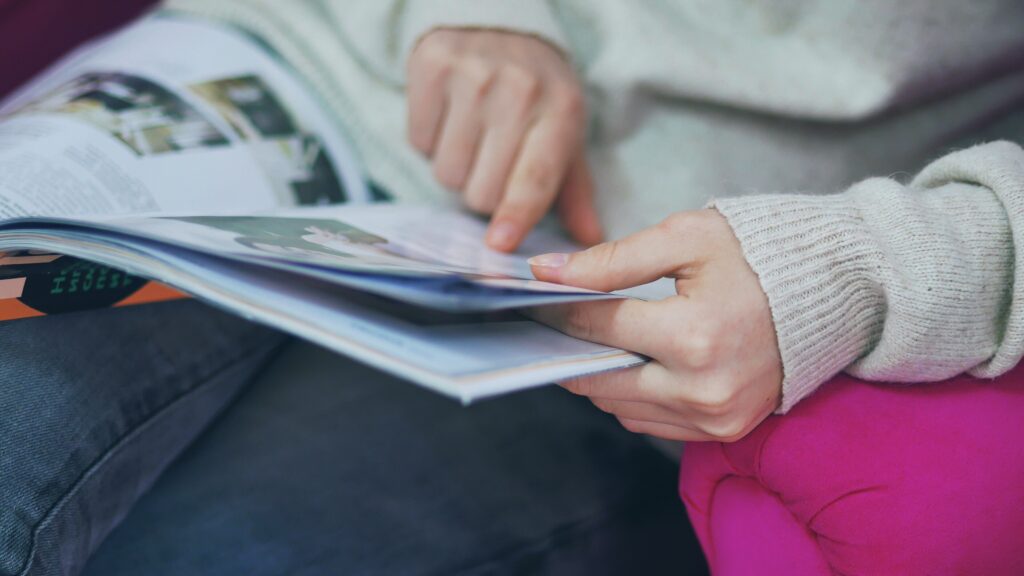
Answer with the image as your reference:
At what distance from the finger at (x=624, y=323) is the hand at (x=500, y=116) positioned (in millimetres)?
198

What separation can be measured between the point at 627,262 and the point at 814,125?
383mm

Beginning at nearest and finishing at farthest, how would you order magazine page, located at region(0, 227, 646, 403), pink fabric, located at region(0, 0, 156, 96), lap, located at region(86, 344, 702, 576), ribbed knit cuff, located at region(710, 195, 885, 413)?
1. magazine page, located at region(0, 227, 646, 403)
2. ribbed knit cuff, located at region(710, 195, 885, 413)
3. lap, located at region(86, 344, 702, 576)
4. pink fabric, located at region(0, 0, 156, 96)

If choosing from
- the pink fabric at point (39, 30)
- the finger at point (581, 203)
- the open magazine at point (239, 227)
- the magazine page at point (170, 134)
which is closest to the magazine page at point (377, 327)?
the open magazine at point (239, 227)

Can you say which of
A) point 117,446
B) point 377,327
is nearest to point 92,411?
point 117,446

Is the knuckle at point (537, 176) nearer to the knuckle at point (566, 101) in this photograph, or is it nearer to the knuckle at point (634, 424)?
the knuckle at point (566, 101)

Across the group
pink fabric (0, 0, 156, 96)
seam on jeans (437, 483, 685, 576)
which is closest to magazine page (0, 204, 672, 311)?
seam on jeans (437, 483, 685, 576)

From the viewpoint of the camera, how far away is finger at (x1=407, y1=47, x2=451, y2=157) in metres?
0.61

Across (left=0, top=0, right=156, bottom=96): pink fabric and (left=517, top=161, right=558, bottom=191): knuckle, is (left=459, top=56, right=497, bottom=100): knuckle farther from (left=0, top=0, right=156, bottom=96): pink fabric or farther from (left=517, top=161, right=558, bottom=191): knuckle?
(left=0, top=0, right=156, bottom=96): pink fabric

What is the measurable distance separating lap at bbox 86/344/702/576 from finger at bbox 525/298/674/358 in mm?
219

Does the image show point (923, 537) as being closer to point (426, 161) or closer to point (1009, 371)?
point (1009, 371)

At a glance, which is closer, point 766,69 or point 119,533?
point 119,533

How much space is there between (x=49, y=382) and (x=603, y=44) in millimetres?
561

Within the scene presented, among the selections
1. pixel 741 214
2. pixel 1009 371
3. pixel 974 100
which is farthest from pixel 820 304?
pixel 974 100

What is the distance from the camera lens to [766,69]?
642mm
